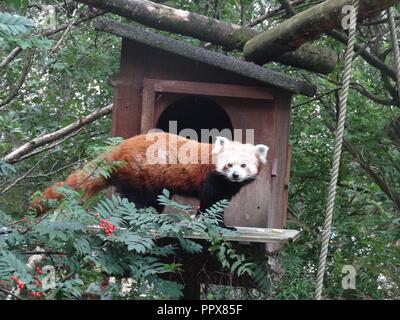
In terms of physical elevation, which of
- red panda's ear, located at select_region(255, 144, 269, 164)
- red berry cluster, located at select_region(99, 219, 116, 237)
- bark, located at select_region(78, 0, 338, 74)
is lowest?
red berry cluster, located at select_region(99, 219, 116, 237)

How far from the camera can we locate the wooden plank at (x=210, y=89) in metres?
4.85

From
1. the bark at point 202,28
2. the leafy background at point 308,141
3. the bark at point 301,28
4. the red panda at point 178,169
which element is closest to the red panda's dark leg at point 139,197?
the red panda at point 178,169

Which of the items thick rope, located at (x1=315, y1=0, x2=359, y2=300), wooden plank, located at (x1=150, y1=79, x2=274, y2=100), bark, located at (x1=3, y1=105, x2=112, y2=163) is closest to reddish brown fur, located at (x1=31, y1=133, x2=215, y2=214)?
wooden plank, located at (x1=150, y1=79, x2=274, y2=100)

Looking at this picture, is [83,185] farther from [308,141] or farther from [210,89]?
[308,141]

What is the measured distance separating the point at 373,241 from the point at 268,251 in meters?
2.05

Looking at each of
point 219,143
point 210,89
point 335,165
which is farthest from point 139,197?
point 335,165

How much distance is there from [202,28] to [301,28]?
3.86ft

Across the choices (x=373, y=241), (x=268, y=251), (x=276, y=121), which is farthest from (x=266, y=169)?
(x=373, y=241)

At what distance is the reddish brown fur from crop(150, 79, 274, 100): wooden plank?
0.33 metres

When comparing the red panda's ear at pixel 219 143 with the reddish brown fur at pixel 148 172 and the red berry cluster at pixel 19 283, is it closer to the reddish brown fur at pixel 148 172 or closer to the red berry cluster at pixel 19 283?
the reddish brown fur at pixel 148 172

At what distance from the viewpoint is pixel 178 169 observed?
478cm

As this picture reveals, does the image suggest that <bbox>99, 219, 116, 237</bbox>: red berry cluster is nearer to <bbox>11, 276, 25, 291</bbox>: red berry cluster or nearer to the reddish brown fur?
<bbox>11, 276, 25, 291</bbox>: red berry cluster

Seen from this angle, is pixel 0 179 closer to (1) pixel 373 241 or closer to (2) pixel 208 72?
(2) pixel 208 72

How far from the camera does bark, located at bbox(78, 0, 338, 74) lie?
5.34 meters
